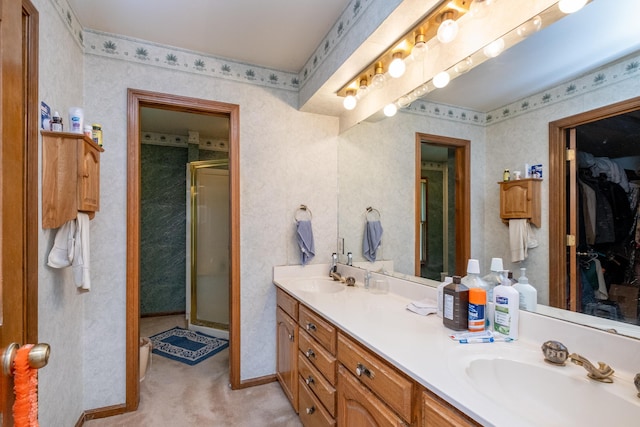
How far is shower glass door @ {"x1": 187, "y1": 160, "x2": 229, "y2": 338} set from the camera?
3598 millimetres

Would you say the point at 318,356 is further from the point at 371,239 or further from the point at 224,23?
the point at 224,23

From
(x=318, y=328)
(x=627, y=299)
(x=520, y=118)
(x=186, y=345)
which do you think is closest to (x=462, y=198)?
(x=520, y=118)

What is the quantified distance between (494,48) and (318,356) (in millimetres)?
1590

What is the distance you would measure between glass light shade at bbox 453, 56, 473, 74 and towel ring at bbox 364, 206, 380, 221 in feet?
3.22

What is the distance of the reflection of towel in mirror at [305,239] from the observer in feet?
7.70

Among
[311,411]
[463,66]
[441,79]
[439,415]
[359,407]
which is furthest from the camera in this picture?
[311,411]

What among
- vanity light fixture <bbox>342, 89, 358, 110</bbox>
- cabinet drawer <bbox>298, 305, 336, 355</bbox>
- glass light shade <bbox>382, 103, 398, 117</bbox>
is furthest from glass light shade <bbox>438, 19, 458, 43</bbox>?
cabinet drawer <bbox>298, 305, 336, 355</bbox>

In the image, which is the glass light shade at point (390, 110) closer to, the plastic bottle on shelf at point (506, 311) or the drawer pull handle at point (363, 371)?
the plastic bottle on shelf at point (506, 311)

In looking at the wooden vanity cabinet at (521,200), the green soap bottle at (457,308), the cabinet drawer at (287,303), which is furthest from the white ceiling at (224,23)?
the cabinet drawer at (287,303)

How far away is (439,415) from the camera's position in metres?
0.81

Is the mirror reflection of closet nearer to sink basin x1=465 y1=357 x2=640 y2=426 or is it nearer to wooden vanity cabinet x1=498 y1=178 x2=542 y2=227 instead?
wooden vanity cabinet x1=498 y1=178 x2=542 y2=227

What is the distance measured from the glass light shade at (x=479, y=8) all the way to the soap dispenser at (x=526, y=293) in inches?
40.6

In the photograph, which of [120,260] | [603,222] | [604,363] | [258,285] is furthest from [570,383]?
[120,260]

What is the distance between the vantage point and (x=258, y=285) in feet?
7.61
